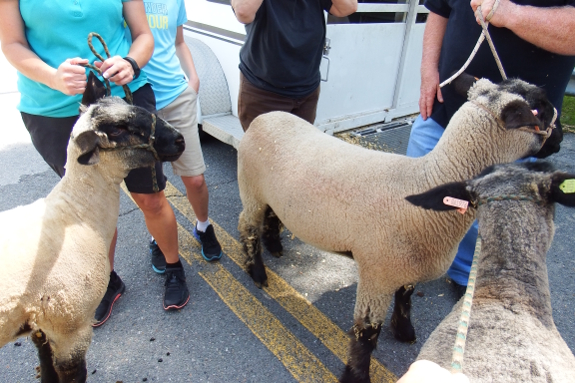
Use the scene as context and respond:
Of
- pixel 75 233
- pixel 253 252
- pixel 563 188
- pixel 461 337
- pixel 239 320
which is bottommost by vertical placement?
pixel 239 320

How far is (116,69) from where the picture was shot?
192 cm

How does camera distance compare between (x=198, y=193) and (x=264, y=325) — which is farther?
(x=198, y=193)

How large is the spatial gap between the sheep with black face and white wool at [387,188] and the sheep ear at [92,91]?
1137mm

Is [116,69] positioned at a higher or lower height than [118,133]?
higher

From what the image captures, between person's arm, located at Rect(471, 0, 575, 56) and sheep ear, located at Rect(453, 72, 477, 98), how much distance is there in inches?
11.7

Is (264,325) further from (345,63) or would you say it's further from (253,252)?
(345,63)

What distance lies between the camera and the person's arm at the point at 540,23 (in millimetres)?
1848

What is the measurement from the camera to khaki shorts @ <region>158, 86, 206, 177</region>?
2828 millimetres

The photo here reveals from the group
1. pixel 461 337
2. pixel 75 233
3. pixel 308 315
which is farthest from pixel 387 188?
pixel 75 233

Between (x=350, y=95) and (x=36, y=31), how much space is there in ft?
12.3

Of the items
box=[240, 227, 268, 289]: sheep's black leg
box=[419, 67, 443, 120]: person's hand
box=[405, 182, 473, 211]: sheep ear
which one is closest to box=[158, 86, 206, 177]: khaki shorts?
box=[240, 227, 268, 289]: sheep's black leg

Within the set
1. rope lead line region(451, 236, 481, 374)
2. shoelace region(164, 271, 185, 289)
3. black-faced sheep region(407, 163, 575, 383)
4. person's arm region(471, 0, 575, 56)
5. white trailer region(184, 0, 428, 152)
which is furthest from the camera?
white trailer region(184, 0, 428, 152)

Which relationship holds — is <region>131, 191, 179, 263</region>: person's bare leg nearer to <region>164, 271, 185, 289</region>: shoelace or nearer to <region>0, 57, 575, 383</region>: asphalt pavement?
<region>164, 271, 185, 289</region>: shoelace

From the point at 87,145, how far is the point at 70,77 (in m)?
Result: 0.34
